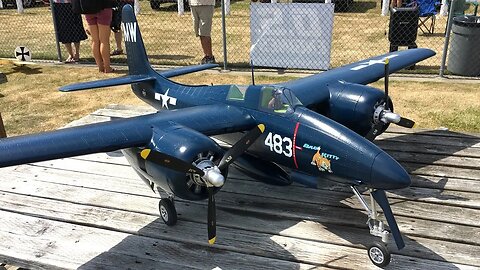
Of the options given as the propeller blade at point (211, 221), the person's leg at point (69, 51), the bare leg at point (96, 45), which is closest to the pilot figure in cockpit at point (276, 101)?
the propeller blade at point (211, 221)

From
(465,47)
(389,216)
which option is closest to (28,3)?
(465,47)

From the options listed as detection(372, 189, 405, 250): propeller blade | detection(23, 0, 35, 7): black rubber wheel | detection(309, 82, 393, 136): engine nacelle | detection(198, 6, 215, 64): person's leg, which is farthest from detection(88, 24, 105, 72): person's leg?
detection(23, 0, 35, 7): black rubber wheel

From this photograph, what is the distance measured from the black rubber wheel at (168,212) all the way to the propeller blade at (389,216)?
100 inches

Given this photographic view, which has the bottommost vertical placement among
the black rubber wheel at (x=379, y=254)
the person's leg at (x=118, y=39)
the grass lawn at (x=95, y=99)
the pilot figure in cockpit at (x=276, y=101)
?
the grass lawn at (x=95, y=99)

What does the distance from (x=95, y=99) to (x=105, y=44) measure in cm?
239

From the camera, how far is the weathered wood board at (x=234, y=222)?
17.8ft

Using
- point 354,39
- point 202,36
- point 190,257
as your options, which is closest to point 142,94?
point 190,257

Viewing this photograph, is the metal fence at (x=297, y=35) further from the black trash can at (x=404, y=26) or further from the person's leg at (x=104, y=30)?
the person's leg at (x=104, y=30)

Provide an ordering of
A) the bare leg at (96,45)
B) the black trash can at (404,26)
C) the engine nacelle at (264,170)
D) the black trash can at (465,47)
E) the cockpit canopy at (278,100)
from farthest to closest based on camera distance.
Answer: the bare leg at (96,45) < the black trash can at (404,26) < the black trash can at (465,47) < the engine nacelle at (264,170) < the cockpit canopy at (278,100)

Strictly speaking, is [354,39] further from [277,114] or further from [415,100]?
[277,114]

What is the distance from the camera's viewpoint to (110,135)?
591 cm

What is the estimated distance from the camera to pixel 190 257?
5.50 meters

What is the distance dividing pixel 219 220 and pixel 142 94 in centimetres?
382

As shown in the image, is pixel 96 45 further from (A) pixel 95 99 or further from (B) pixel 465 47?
(B) pixel 465 47
